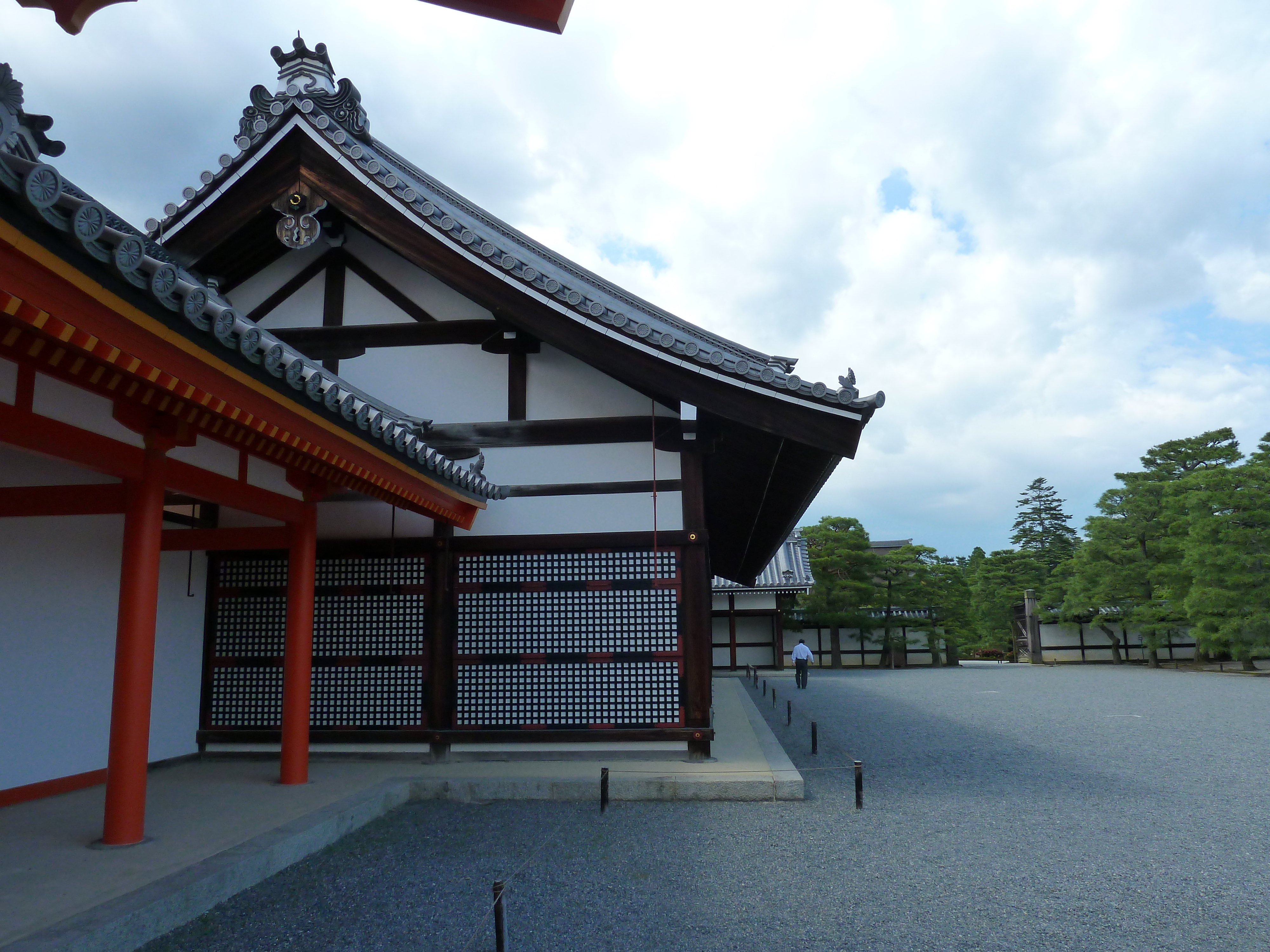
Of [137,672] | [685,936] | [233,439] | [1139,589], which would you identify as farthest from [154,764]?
[1139,589]

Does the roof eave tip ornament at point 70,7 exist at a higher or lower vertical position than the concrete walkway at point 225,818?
higher

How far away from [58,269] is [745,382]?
5.28m

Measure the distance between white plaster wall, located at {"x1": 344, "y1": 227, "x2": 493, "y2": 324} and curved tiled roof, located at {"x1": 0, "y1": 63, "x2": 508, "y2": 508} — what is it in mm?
2663

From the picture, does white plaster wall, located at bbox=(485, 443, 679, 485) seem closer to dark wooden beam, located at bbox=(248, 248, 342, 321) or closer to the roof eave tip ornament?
dark wooden beam, located at bbox=(248, 248, 342, 321)

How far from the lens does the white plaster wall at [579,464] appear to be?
816cm

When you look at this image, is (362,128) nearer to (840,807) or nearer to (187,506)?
(187,506)

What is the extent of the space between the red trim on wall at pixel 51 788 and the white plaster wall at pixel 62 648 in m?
0.04

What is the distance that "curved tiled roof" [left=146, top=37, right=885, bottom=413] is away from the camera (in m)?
7.11

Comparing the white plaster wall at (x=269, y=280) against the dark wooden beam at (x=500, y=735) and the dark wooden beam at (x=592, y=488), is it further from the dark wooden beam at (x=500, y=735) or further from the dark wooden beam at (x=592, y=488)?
the dark wooden beam at (x=500, y=735)

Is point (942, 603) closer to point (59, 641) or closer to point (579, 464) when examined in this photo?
point (579, 464)

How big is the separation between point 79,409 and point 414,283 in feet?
15.0

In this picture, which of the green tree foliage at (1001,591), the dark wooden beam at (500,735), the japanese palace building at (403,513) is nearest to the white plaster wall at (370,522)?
the japanese palace building at (403,513)

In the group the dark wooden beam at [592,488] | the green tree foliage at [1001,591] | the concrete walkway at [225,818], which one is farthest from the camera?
the green tree foliage at [1001,591]

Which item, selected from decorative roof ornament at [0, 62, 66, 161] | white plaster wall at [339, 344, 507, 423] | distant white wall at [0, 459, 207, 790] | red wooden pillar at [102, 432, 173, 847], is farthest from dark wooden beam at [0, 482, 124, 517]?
white plaster wall at [339, 344, 507, 423]
